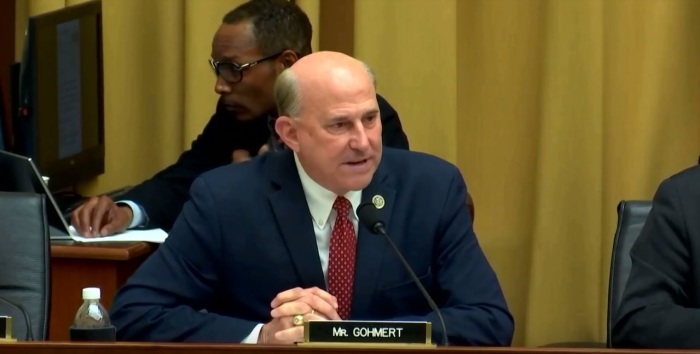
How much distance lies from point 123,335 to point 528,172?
2.21m

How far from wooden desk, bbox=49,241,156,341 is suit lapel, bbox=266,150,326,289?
765mm

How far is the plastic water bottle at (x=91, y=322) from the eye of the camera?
2471 mm

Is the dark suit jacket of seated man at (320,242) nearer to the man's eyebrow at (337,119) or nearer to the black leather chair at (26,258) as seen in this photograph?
the man's eyebrow at (337,119)

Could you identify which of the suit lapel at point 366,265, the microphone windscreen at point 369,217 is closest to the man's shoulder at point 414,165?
the suit lapel at point 366,265

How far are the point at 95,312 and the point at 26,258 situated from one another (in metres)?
0.38

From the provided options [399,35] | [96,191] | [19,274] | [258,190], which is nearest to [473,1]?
[399,35]

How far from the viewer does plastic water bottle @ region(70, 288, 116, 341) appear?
2.47 m

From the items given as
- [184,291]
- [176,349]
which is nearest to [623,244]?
[184,291]

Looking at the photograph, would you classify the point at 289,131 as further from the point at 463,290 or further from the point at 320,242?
A: the point at 463,290

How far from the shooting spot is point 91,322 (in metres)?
2.61

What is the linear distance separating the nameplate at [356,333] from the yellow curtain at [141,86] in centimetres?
263

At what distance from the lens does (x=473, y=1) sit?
471cm

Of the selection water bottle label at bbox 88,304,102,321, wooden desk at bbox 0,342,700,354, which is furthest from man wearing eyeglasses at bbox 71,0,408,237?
wooden desk at bbox 0,342,700,354

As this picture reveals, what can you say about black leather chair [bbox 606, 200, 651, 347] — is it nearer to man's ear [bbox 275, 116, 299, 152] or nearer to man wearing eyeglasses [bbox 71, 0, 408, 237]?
man's ear [bbox 275, 116, 299, 152]
